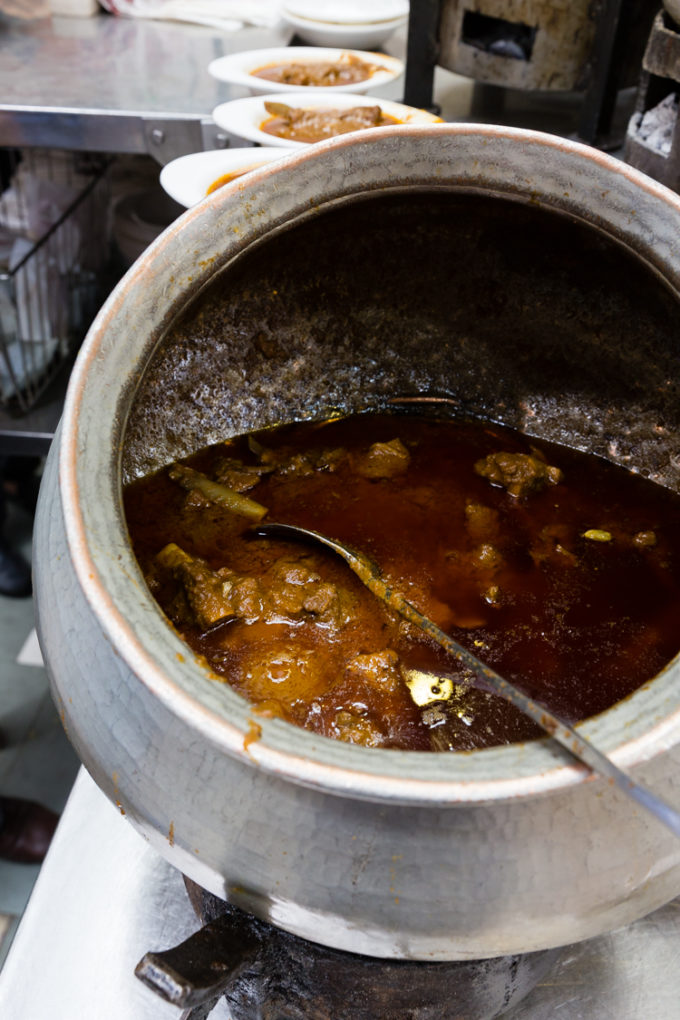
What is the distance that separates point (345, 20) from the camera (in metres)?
2.84

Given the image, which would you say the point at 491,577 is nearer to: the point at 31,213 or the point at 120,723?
the point at 120,723

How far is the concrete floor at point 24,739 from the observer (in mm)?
2389

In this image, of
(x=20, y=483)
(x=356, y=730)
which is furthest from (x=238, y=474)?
(x=20, y=483)

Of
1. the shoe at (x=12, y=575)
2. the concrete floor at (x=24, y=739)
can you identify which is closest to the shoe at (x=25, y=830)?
the concrete floor at (x=24, y=739)

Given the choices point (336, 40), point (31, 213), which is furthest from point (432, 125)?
point (31, 213)

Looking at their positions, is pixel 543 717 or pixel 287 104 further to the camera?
pixel 287 104

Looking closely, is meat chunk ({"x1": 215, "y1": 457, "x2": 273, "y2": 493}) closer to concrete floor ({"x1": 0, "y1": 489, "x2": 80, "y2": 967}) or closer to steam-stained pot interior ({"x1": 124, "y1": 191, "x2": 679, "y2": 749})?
steam-stained pot interior ({"x1": 124, "y1": 191, "x2": 679, "y2": 749})

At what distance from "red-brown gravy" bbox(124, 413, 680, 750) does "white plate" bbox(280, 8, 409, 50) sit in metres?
1.92

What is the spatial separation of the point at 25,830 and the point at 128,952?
1448mm

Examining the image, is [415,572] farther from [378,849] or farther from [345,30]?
[345,30]

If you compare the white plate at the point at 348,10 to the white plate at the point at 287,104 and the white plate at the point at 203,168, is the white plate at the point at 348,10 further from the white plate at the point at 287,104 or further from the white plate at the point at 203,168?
the white plate at the point at 203,168

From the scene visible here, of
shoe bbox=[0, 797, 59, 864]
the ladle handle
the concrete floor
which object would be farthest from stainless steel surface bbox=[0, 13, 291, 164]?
the ladle handle

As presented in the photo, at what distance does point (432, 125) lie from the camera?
1.10 m

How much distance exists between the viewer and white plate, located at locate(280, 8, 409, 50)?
285 cm
